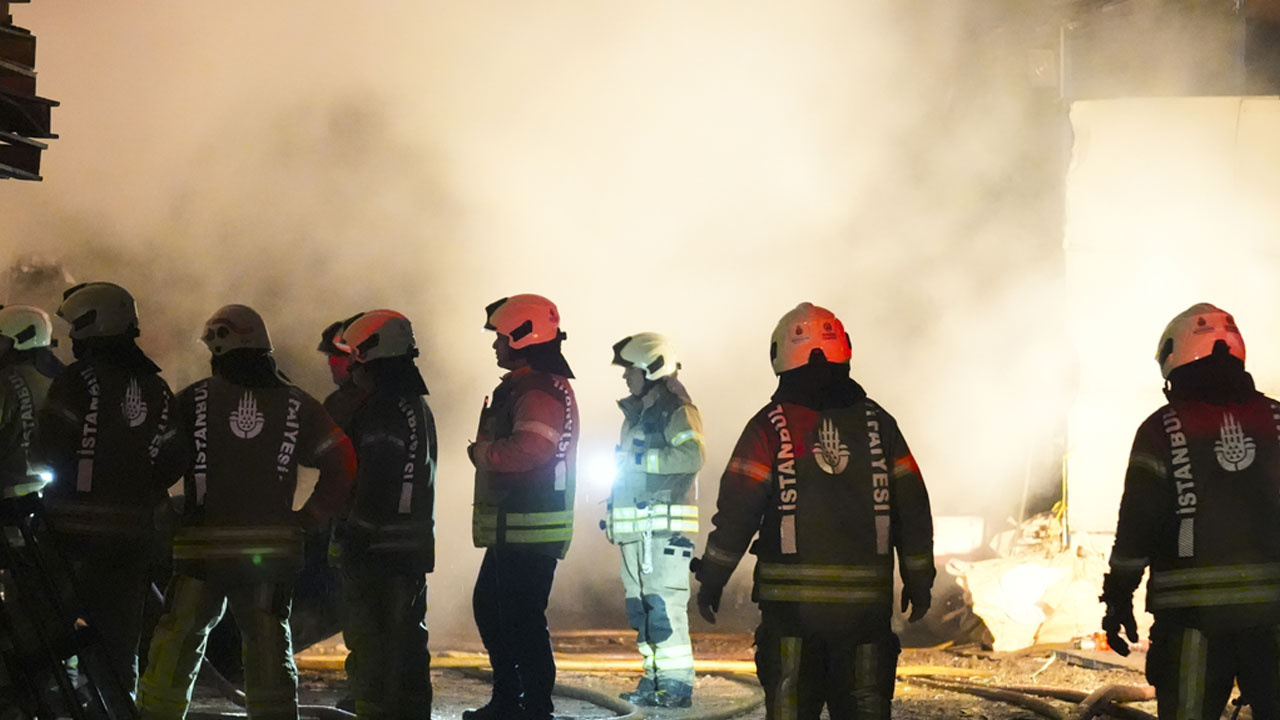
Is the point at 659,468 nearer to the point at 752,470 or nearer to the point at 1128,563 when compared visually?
the point at 752,470

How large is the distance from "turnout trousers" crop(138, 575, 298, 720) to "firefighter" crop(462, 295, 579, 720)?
1197 mm

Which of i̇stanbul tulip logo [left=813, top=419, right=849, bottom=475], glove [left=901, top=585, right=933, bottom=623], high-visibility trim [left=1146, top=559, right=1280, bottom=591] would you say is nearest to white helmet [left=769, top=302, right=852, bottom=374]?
i̇stanbul tulip logo [left=813, top=419, right=849, bottom=475]

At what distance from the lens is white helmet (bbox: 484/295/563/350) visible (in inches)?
245

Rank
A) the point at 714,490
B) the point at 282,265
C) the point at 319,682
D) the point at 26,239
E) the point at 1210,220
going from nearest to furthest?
the point at 319,682 < the point at 1210,220 < the point at 26,239 < the point at 282,265 < the point at 714,490

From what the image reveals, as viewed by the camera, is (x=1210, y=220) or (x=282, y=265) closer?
(x=1210, y=220)

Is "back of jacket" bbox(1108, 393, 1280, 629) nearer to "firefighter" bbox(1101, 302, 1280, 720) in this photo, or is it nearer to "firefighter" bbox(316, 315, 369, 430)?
"firefighter" bbox(1101, 302, 1280, 720)

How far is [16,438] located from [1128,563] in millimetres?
4346

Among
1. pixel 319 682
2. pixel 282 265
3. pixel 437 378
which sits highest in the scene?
pixel 282 265

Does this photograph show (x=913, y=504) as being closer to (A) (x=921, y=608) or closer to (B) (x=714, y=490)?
(A) (x=921, y=608)

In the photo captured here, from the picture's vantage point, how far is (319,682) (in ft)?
25.6

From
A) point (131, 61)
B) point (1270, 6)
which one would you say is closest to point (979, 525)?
point (1270, 6)

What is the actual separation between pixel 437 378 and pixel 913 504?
8.28 metres

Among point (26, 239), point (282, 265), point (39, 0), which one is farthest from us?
point (282, 265)

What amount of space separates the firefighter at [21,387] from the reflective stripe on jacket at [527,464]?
1.86 m
